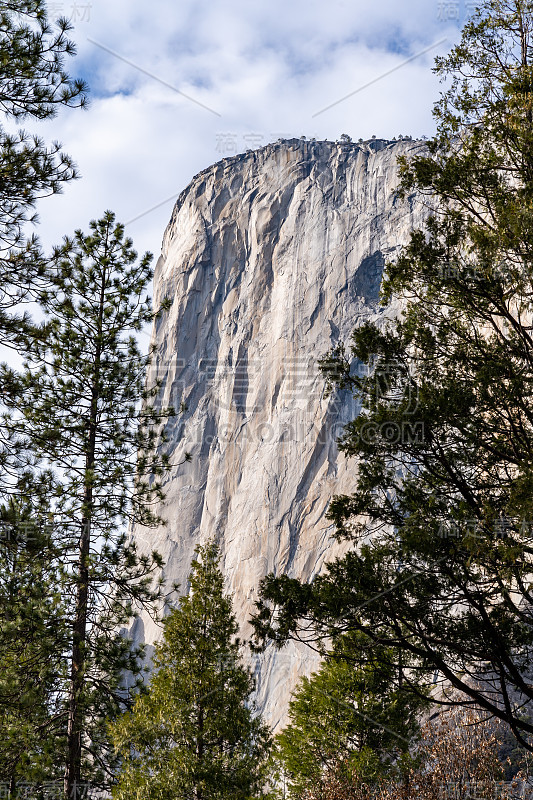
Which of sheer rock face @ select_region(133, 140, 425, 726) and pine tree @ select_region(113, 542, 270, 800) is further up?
sheer rock face @ select_region(133, 140, 425, 726)

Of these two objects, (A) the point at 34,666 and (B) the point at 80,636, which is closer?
A: (A) the point at 34,666

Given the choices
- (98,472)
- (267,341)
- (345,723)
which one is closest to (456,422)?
(98,472)

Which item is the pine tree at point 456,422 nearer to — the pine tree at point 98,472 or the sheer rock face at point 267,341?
the pine tree at point 98,472

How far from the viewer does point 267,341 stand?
78625mm

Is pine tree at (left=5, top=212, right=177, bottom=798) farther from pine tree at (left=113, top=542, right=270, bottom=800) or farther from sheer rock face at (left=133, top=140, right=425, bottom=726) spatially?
sheer rock face at (left=133, top=140, right=425, bottom=726)

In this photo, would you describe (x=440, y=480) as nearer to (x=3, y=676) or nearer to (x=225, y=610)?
(x=225, y=610)

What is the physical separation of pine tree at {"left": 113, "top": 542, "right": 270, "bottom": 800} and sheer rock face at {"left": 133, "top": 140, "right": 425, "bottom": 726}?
44.0 meters

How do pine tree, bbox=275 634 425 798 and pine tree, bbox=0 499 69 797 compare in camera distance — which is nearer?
pine tree, bbox=0 499 69 797

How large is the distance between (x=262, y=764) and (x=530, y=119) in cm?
1088

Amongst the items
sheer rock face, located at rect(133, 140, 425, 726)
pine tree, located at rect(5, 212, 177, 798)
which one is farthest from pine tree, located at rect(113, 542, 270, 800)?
sheer rock face, located at rect(133, 140, 425, 726)

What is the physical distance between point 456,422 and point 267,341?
70.0 metres

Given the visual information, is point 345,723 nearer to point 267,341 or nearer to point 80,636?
point 80,636

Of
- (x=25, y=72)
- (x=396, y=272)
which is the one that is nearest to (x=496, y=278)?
(x=396, y=272)

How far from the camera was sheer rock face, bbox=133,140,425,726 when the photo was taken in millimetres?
64875
